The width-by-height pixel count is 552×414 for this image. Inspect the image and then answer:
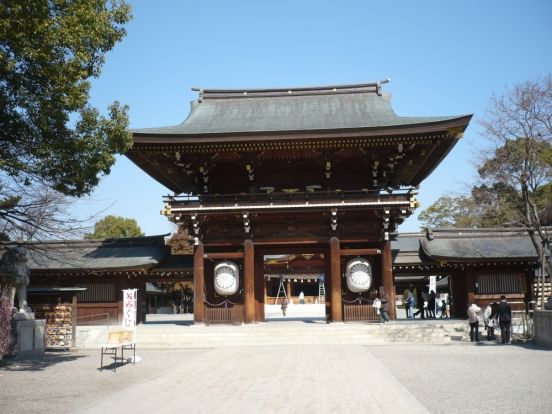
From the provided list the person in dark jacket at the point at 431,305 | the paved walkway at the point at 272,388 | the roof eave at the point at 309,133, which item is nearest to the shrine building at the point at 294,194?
the roof eave at the point at 309,133

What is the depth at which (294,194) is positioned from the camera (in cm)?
2202

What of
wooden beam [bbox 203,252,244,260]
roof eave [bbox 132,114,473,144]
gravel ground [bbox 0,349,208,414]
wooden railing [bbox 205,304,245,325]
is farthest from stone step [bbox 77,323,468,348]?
roof eave [bbox 132,114,473,144]

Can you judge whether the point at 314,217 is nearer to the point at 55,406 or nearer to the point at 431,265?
the point at 431,265

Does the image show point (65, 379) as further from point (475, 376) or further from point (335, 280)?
point (335, 280)

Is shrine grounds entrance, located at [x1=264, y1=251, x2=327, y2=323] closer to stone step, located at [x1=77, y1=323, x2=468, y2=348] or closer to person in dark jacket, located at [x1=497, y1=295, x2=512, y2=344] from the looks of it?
stone step, located at [x1=77, y1=323, x2=468, y2=348]

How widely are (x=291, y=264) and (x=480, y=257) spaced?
80.5 feet

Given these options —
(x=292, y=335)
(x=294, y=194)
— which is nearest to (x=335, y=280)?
(x=292, y=335)

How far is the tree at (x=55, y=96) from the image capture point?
11.2m

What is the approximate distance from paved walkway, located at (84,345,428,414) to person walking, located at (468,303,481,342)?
5.22 meters

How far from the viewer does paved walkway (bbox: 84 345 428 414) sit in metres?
8.57

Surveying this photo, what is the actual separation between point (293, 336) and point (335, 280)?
11.4 feet

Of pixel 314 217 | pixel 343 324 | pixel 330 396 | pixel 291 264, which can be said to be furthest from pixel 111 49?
pixel 291 264

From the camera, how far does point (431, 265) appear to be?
2511 centimetres

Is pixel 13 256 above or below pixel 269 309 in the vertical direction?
above
